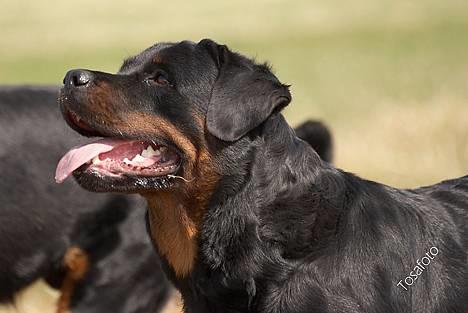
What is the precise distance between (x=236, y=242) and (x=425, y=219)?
1.05 metres

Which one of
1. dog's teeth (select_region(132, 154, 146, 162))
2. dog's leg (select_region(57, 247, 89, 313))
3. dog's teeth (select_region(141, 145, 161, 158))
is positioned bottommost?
dog's leg (select_region(57, 247, 89, 313))

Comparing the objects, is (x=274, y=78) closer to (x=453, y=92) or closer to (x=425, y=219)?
(x=425, y=219)

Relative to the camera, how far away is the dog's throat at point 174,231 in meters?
5.22

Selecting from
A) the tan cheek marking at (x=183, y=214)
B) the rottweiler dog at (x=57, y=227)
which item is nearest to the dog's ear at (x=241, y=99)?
the tan cheek marking at (x=183, y=214)

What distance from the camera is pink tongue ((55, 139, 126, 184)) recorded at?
5234 millimetres

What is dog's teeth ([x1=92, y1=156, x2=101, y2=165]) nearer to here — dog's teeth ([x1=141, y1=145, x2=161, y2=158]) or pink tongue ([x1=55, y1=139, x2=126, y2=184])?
pink tongue ([x1=55, y1=139, x2=126, y2=184])

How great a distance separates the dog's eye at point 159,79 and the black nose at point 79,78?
0.30 meters

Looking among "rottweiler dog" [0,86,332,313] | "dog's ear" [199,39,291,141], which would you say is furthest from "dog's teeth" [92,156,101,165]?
"rottweiler dog" [0,86,332,313]

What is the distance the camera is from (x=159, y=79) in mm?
5289

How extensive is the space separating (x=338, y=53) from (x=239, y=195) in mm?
20239

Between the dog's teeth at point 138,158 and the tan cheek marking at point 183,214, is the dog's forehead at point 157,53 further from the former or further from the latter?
the tan cheek marking at point 183,214

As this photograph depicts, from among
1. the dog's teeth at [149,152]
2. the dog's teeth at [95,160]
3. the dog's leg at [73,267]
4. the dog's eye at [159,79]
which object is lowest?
the dog's leg at [73,267]

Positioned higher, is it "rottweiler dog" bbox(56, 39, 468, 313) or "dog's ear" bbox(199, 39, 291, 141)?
"dog's ear" bbox(199, 39, 291, 141)

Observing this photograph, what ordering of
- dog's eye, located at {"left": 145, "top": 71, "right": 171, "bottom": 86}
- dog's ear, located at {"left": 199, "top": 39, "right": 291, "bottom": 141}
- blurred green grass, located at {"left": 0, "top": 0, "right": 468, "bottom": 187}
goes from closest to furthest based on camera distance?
dog's ear, located at {"left": 199, "top": 39, "right": 291, "bottom": 141} < dog's eye, located at {"left": 145, "top": 71, "right": 171, "bottom": 86} < blurred green grass, located at {"left": 0, "top": 0, "right": 468, "bottom": 187}
